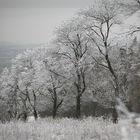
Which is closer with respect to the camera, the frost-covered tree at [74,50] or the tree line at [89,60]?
the tree line at [89,60]

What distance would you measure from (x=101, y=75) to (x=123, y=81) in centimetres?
252

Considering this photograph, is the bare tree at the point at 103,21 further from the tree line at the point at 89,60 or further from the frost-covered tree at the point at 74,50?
the frost-covered tree at the point at 74,50

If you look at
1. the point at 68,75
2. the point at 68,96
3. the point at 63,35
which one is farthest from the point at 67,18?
the point at 68,96

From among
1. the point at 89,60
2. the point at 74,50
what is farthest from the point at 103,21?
the point at 74,50

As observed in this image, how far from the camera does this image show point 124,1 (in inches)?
567

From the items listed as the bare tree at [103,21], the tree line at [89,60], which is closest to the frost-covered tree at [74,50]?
the tree line at [89,60]

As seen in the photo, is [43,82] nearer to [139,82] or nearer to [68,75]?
[68,75]

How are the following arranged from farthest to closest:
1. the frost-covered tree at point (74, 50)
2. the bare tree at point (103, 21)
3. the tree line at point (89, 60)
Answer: the frost-covered tree at point (74, 50) < the bare tree at point (103, 21) < the tree line at point (89, 60)

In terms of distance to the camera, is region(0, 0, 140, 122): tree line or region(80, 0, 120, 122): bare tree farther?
region(80, 0, 120, 122): bare tree

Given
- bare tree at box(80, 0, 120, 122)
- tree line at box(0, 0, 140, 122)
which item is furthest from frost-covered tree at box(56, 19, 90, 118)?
bare tree at box(80, 0, 120, 122)

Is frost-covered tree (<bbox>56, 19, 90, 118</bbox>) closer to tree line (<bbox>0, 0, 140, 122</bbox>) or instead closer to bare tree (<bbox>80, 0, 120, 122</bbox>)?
tree line (<bbox>0, 0, 140, 122</bbox>)

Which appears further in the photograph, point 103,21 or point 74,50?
point 74,50

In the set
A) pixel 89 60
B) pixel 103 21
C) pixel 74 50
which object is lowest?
pixel 89 60

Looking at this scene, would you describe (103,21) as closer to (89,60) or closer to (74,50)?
(89,60)
